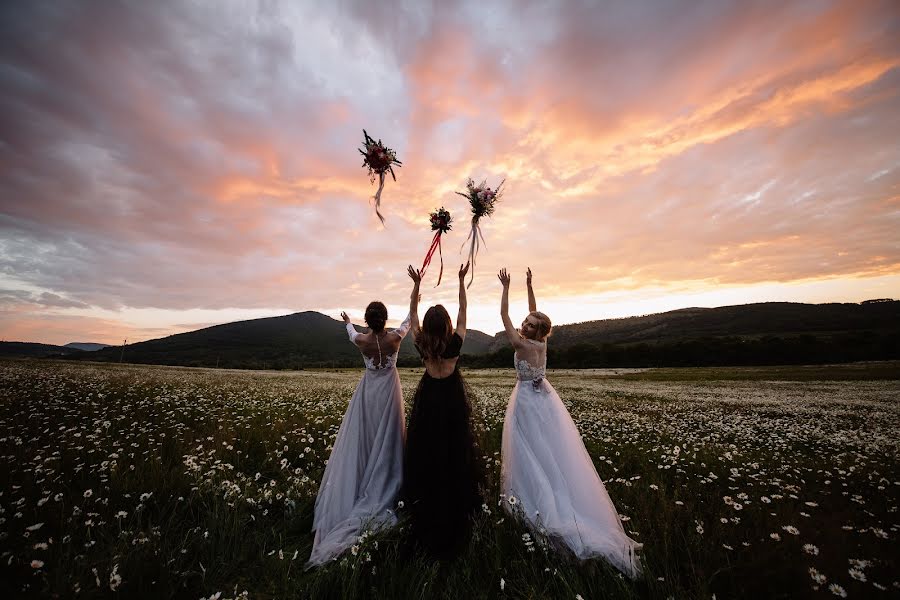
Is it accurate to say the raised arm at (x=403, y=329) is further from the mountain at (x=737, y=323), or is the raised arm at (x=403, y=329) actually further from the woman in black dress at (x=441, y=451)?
the mountain at (x=737, y=323)

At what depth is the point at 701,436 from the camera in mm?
11688

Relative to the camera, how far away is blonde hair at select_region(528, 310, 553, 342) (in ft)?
22.3

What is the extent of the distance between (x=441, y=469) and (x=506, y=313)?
2.82 meters

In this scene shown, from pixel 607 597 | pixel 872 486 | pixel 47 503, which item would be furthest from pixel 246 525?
pixel 872 486

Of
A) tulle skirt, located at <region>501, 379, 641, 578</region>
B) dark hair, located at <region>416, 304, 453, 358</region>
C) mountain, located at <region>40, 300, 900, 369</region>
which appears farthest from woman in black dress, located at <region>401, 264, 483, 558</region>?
mountain, located at <region>40, 300, 900, 369</region>

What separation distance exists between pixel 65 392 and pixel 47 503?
11095 millimetres

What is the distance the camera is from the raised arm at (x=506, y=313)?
21.0 feet

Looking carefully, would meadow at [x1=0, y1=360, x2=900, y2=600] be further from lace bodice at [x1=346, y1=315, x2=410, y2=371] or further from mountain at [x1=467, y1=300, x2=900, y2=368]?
mountain at [x1=467, y1=300, x2=900, y2=368]

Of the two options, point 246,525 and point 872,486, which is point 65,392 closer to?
point 246,525

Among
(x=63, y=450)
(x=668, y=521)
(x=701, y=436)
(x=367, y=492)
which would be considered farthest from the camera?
(x=701, y=436)

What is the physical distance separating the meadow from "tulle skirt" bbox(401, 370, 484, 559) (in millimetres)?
276

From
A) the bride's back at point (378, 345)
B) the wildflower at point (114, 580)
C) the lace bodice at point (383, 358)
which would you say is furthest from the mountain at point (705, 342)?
the wildflower at point (114, 580)

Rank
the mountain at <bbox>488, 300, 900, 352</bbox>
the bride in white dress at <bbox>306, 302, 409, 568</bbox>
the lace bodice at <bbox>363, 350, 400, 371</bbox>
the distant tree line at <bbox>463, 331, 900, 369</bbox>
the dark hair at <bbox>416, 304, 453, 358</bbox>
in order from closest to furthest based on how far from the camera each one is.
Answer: the bride in white dress at <bbox>306, 302, 409, 568</bbox>, the dark hair at <bbox>416, 304, 453, 358</bbox>, the lace bodice at <bbox>363, 350, 400, 371</bbox>, the distant tree line at <bbox>463, 331, 900, 369</bbox>, the mountain at <bbox>488, 300, 900, 352</bbox>

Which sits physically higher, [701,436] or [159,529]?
[159,529]
